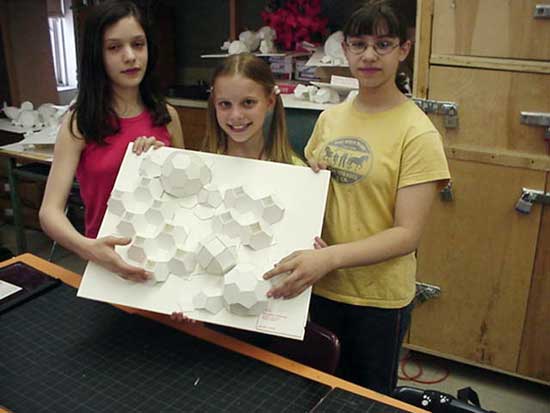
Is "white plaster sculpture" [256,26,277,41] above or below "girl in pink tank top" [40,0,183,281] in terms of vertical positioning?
above

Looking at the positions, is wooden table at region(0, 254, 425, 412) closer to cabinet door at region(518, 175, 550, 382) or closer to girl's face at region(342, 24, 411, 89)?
girl's face at region(342, 24, 411, 89)

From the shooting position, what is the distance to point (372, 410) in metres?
0.98

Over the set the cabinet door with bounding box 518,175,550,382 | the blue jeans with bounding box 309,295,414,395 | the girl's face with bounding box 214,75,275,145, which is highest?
the girl's face with bounding box 214,75,275,145

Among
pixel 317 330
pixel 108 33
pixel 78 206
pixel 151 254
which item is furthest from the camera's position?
pixel 78 206

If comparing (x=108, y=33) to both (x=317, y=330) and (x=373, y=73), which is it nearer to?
(x=373, y=73)

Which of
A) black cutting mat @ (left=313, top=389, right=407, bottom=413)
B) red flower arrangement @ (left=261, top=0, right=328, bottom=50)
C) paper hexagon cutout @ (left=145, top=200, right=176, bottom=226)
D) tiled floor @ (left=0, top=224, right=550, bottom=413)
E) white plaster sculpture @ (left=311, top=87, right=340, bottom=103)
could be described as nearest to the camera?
black cutting mat @ (left=313, top=389, right=407, bottom=413)

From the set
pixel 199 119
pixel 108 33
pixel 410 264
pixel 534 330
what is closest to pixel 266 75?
pixel 108 33

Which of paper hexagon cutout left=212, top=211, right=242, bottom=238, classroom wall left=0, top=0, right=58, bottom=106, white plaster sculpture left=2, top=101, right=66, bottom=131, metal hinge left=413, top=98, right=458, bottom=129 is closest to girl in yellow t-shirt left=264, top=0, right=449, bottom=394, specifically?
paper hexagon cutout left=212, top=211, right=242, bottom=238

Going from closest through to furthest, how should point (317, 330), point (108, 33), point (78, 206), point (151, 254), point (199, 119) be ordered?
1. point (151, 254)
2. point (317, 330)
3. point (108, 33)
4. point (199, 119)
5. point (78, 206)

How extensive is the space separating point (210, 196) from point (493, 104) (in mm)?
1121

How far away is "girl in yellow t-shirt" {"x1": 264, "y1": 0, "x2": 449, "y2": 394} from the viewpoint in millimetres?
1135

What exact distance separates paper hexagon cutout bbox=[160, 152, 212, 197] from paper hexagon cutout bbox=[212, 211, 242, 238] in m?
0.09

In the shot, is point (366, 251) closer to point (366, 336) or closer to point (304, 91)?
point (366, 336)

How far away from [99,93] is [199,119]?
4.85 feet
